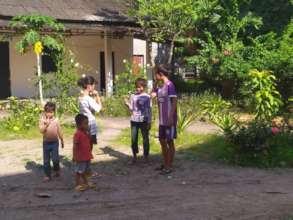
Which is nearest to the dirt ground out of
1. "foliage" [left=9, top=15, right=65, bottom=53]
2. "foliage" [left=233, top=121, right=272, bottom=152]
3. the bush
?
"foliage" [left=233, top=121, right=272, bottom=152]

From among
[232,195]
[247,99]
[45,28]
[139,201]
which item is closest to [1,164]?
[139,201]

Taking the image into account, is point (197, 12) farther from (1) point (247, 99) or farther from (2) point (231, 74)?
(1) point (247, 99)

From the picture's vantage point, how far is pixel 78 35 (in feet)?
60.1

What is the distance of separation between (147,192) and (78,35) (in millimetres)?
12839

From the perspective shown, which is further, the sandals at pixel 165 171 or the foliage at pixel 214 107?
the foliage at pixel 214 107

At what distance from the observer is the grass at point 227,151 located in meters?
7.83

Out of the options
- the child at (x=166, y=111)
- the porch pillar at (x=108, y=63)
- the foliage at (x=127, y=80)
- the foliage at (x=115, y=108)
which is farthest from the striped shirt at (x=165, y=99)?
the porch pillar at (x=108, y=63)

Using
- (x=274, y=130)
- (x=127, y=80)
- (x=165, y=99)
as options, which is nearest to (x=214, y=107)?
(x=127, y=80)

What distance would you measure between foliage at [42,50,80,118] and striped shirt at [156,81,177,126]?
16.0 feet

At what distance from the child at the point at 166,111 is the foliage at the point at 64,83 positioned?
192 inches

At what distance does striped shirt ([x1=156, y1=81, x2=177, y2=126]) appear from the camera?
23.6 feet

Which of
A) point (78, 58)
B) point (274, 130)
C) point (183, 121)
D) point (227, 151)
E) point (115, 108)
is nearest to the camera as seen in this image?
point (274, 130)

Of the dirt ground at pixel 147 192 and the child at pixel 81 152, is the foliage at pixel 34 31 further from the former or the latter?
the child at pixel 81 152

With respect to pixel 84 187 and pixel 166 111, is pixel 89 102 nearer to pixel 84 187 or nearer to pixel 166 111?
pixel 166 111
